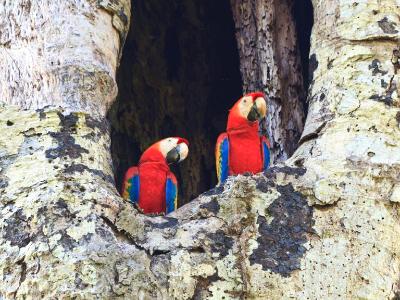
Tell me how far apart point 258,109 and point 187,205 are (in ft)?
3.63

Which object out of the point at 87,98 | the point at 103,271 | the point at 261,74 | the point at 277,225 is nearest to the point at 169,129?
the point at 261,74

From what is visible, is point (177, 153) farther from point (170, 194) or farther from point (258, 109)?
point (258, 109)

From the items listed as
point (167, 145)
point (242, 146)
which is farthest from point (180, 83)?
point (242, 146)

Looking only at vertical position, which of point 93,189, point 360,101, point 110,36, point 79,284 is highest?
point 110,36

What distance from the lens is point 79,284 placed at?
7.04 feet

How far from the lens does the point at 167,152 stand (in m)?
3.80

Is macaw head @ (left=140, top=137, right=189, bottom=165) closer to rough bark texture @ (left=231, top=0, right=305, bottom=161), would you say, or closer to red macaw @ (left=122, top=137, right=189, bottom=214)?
red macaw @ (left=122, top=137, right=189, bottom=214)

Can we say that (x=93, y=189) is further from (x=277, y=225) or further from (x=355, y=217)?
(x=355, y=217)

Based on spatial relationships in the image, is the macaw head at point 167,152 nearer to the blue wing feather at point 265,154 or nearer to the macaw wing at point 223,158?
the macaw wing at point 223,158

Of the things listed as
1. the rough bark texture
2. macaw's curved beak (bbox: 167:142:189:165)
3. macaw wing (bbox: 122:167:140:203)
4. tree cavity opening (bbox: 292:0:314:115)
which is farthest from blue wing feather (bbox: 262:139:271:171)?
tree cavity opening (bbox: 292:0:314:115)

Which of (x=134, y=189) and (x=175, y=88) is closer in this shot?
(x=134, y=189)

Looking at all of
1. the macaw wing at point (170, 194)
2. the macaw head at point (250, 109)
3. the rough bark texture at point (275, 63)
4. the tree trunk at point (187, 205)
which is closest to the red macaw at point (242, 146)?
the macaw head at point (250, 109)

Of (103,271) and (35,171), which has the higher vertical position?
(35,171)

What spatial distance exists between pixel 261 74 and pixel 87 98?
1370 mm
